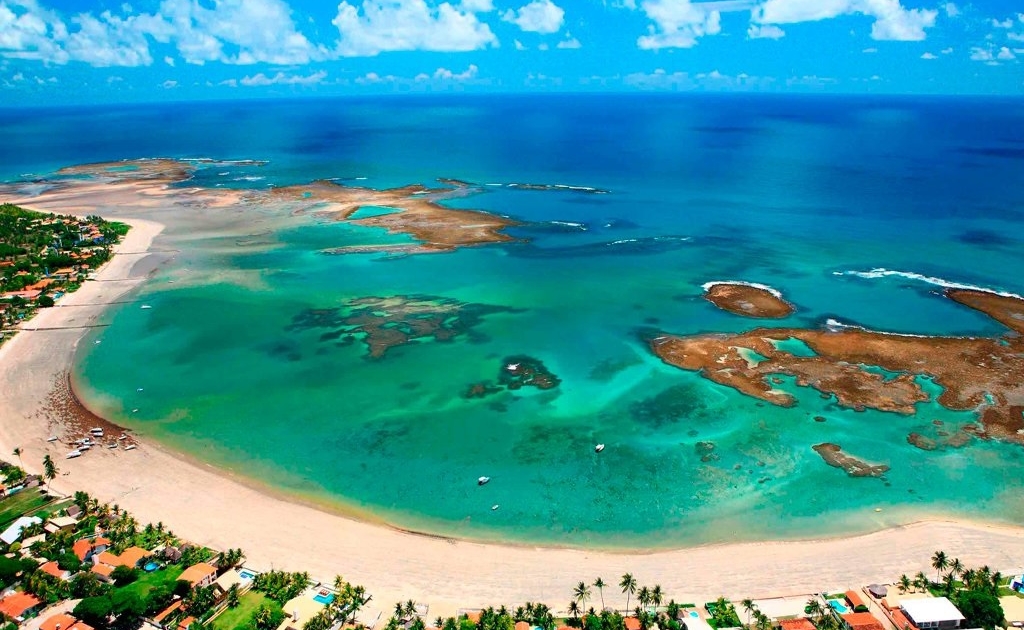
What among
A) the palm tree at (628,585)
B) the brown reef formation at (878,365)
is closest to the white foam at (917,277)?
the brown reef formation at (878,365)

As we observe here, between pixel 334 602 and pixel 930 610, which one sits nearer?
pixel 930 610

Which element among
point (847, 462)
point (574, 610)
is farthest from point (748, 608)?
point (847, 462)

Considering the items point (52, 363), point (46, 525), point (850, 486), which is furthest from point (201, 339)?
point (850, 486)

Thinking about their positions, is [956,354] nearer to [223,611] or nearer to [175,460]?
[223,611]

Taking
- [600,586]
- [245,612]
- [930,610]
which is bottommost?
[245,612]

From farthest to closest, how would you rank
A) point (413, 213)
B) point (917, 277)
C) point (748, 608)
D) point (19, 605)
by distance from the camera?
point (413, 213) < point (917, 277) < point (748, 608) < point (19, 605)

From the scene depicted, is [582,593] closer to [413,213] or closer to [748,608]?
[748,608]
